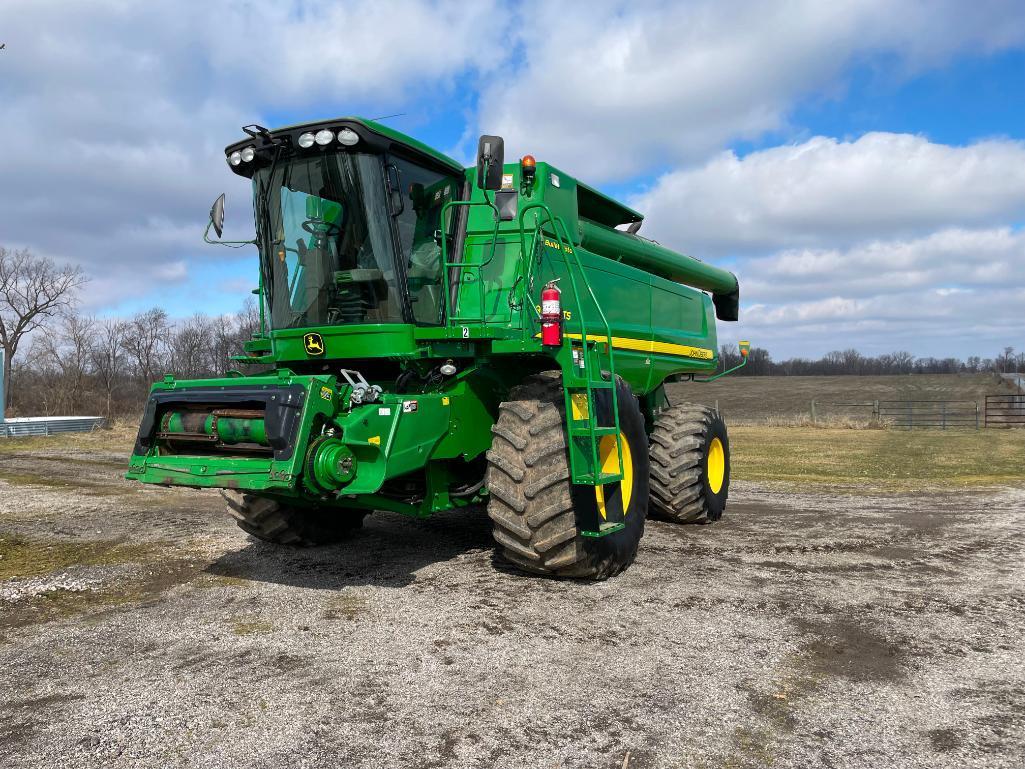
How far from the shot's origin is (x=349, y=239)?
5.75m

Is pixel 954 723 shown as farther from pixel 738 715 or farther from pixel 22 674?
pixel 22 674

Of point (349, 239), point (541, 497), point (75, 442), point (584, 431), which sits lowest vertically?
point (75, 442)

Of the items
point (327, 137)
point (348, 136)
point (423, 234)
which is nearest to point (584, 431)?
point (423, 234)

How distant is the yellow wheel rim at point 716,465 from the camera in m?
8.98

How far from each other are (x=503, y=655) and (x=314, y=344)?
283 cm

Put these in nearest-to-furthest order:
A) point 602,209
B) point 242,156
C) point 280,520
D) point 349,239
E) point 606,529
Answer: point 606,529, point 349,239, point 242,156, point 280,520, point 602,209

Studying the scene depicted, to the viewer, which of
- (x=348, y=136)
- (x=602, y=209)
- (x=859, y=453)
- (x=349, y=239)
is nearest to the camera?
(x=348, y=136)

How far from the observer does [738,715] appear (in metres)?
3.54

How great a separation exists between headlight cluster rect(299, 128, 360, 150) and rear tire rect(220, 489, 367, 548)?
3005 millimetres

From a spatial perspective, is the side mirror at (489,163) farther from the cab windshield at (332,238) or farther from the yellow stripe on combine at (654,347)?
the yellow stripe on combine at (654,347)

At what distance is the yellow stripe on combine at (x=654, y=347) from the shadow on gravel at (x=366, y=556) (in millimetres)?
2310

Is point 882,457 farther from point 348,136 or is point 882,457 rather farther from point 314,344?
point 348,136

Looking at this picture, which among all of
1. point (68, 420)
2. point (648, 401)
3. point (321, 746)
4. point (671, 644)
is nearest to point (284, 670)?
point (321, 746)

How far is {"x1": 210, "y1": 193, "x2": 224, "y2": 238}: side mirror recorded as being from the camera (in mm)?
6055
